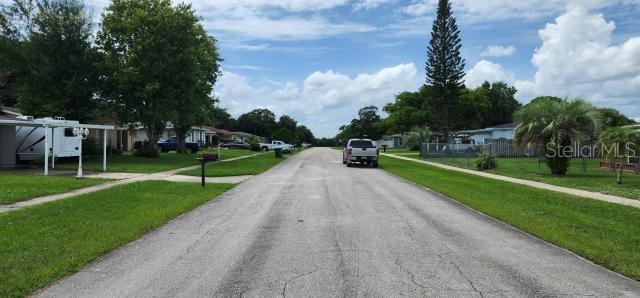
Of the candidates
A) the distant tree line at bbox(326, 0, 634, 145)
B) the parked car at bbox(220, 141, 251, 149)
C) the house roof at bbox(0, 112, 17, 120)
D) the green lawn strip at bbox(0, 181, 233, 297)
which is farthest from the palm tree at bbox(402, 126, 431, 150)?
the green lawn strip at bbox(0, 181, 233, 297)

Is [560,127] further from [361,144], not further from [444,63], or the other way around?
[444,63]

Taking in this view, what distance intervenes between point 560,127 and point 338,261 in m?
19.2

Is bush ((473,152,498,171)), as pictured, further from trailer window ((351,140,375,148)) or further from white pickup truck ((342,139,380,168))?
trailer window ((351,140,375,148))

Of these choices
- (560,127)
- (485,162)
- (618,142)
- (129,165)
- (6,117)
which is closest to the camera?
(618,142)

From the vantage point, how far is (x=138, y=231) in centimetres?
886

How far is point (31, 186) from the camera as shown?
50.8ft

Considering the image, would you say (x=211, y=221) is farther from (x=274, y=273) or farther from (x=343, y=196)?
(x=343, y=196)

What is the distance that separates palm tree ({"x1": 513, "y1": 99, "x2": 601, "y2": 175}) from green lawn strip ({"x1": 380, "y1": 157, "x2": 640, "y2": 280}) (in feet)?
22.0

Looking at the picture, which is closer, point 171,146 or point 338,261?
point 338,261

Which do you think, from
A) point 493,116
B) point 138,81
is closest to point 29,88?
point 138,81

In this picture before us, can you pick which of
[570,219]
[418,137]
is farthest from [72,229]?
[418,137]

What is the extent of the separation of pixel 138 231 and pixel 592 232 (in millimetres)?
7856

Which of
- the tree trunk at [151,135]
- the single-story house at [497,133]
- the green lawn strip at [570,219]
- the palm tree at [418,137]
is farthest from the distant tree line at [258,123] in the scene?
the green lawn strip at [570,219]

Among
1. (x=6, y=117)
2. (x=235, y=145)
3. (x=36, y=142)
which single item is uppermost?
(x=6, y=117)
